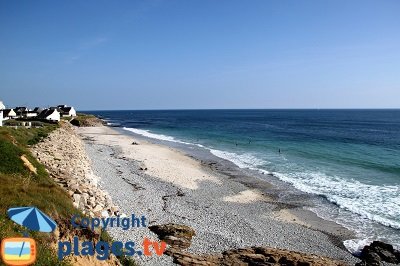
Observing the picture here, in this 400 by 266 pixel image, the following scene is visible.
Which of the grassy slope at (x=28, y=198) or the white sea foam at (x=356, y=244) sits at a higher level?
the grassy slope at (x=28, y=198)

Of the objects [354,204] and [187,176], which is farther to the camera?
[187,176]

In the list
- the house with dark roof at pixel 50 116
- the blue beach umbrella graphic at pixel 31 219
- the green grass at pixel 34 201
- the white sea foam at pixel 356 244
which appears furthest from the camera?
the house with dark roof at pixel 50 116

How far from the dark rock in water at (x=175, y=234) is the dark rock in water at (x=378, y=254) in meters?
8.55

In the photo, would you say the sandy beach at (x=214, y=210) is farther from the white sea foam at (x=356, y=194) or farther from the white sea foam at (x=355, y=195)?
the white sea foam at (x=356, y=194)

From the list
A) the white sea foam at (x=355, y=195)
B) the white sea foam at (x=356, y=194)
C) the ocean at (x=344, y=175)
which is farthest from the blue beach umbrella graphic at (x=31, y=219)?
the white sea foam at (x=356, y=194)

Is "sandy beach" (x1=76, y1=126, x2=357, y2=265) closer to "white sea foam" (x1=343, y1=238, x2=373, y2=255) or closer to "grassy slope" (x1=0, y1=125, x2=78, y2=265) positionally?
"white sea foam" (x1=343, y1=238, x2=373, y2=255)

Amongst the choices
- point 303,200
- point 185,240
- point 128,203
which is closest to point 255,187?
point 303,200

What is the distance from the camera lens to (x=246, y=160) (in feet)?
148

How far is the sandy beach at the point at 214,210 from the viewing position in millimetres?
17953

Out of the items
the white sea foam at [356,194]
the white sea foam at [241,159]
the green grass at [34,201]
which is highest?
the green grass at [34,201]

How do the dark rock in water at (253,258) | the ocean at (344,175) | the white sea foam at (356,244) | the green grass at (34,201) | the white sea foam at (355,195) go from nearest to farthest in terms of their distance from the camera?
the green grass at (34,201), the dark rock in water at (253,258), the white sea foam at (356,244), the ocean at (344,175), the white sea foam at (355,195)

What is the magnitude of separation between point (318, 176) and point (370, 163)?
11.8 m

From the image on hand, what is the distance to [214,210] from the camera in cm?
2359

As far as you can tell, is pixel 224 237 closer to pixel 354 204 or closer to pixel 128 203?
pixel 128 203
